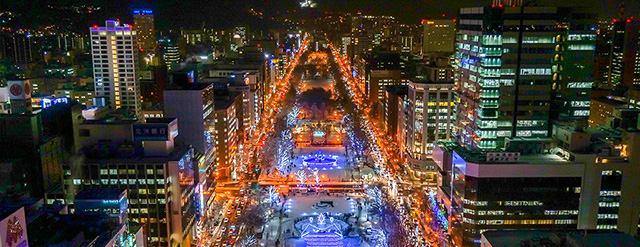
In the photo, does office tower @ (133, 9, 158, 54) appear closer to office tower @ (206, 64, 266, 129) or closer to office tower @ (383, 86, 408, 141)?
office tower @ (206, 64, 266, 129)

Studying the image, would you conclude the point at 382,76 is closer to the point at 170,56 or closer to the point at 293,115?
the point at 293,115

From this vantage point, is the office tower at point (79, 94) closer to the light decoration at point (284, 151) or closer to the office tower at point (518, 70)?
the light decoration at point (284, 151)

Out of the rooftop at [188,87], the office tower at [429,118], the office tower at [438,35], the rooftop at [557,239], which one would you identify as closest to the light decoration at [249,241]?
the rooftop at [188,87]

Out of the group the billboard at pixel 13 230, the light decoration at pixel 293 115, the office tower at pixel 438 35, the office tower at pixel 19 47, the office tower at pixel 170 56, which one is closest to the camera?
the billboard at pixel 13 230

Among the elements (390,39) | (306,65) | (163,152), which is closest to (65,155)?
(163,152)

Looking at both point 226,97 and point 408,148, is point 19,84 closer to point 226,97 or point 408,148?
point 226,97

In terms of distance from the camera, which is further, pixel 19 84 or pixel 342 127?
pixel 342 127

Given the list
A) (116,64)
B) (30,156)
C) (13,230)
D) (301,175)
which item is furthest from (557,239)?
(116,64)
